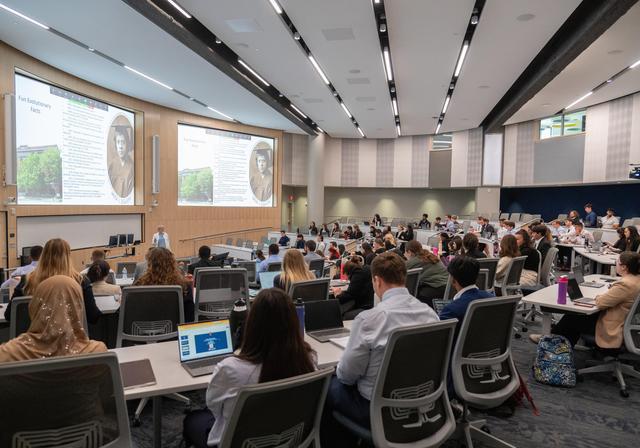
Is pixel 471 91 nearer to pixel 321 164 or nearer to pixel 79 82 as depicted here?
pixel 321 164

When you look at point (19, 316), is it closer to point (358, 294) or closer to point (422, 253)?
point (358, 294)

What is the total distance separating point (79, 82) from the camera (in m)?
11.6

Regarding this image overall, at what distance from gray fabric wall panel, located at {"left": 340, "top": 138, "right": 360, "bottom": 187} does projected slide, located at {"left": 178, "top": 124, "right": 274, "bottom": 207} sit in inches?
166

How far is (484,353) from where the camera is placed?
2.83 meters

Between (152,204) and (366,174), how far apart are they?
11079 mm

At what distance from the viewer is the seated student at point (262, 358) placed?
1.79 meters

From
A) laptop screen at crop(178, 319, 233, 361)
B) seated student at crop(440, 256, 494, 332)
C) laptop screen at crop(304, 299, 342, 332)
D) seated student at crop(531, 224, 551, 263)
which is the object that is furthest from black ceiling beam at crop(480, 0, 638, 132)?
laptop screen at crop(178, 319, 233, 361)

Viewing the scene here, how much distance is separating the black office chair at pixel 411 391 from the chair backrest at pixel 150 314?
186 cm

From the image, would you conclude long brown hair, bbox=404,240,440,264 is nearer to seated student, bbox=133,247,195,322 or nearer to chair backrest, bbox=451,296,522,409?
chair backrest, bbox=451,296,522,409

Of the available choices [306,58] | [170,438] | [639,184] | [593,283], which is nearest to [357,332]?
[170,438]

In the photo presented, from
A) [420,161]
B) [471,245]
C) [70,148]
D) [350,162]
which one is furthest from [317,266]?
[350,162]

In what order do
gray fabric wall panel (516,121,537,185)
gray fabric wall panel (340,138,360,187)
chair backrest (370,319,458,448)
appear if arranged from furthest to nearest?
gray fabric wall panel (340,138,360,187) < gray fabric wall panel (516,121,537,185) < chair backrest (370,319,458,448)

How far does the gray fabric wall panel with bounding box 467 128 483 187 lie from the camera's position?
19.1m

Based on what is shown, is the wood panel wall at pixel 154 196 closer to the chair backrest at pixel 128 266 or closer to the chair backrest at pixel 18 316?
the chair backrest at pixel 128 266
